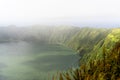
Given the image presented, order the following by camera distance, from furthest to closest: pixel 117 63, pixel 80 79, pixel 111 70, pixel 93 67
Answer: pixel 117 63 < pixel 111 70 < pixel 93 67 < pixel 80 79

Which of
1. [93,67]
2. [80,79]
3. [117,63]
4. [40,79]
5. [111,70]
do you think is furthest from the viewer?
[40,79]

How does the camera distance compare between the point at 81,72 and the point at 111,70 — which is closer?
the point at 81,72

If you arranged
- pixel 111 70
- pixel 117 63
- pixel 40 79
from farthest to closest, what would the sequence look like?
pixel 40 79, pixel 117 63, pixel 111 70

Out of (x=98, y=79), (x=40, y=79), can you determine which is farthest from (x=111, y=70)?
(x=40, y=79)

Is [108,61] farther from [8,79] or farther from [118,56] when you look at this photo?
[8,79]

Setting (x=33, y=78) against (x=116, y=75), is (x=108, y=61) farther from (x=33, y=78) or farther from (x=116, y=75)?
(x=33, y=78)

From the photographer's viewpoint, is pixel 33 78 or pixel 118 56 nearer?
pixel 118 56

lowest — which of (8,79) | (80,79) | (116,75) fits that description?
(8,79)

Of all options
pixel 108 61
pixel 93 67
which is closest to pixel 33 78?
pixel 108 61

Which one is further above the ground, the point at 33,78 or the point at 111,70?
the point at 111,70
